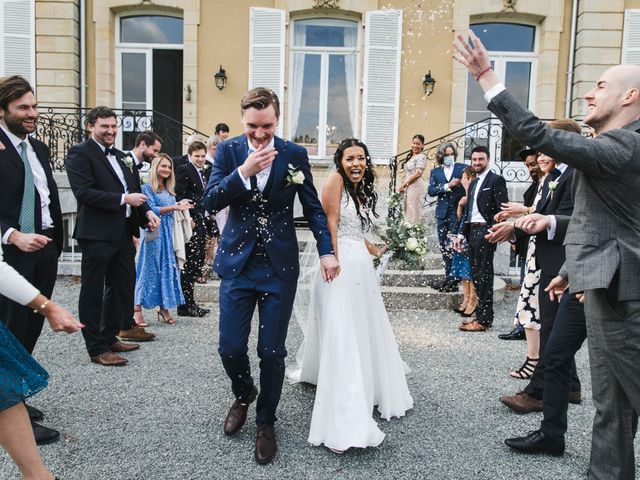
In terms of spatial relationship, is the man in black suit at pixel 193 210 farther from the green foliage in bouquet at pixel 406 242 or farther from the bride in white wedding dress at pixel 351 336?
the green foliage in bouquet at pixel 406 242

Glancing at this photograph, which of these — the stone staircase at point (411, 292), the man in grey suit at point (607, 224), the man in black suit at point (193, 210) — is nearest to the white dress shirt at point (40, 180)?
the man in black suit at point (193, 210)

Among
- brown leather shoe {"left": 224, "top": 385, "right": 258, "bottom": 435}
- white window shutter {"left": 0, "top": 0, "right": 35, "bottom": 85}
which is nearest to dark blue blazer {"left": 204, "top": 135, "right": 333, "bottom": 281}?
brown leather shoe {"left": 224, "top": 385, "right": 258, "bottom": 435}

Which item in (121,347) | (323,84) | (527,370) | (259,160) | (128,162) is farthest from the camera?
(323,84)

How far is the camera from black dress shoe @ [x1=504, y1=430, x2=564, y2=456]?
10.2 feet

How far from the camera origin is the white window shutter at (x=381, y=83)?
39.3ft

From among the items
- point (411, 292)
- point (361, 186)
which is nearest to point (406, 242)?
point (361, 186)

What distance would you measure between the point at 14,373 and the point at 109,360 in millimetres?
2513

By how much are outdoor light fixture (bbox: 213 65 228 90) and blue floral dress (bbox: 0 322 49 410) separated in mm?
10556

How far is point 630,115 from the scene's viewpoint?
7.34 feet

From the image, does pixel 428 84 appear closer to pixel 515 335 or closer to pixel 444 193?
pixel 444 193

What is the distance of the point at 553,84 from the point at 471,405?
34.0 ft

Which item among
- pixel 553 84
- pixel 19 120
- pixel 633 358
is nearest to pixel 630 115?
pixel 633 358

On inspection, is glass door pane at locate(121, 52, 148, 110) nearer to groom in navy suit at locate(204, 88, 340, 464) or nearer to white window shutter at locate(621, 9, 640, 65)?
groom in navy suit at locate(204, 88, 340, 464)

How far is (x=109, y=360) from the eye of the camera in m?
4.59
